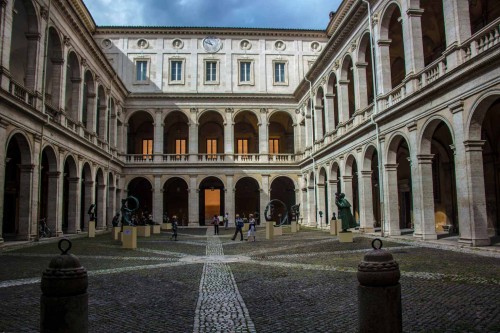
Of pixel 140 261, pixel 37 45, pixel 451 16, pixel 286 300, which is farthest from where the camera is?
pixel 37 45

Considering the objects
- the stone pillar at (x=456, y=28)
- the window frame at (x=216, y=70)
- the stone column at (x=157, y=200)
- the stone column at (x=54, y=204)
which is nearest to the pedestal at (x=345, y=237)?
the stone pillar at (x=456, y=28)

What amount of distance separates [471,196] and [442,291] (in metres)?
7.55

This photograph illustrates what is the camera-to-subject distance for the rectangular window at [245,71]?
128 ft

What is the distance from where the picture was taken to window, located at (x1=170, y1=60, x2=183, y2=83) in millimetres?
38625

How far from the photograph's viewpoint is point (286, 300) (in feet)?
23.7

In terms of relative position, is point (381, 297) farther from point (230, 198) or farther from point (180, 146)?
point (180, 146)

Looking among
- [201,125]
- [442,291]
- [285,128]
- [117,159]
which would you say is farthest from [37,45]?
[285,128]

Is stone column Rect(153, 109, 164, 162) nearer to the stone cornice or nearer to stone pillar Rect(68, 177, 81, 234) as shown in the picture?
the stone cornice

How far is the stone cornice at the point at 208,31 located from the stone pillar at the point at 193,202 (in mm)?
14312

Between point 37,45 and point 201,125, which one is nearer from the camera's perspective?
point 37,45

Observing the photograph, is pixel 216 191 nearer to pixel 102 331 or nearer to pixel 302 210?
pixel 302 210

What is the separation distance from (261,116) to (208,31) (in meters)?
10.0

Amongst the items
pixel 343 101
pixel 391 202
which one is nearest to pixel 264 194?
pixel 343 101

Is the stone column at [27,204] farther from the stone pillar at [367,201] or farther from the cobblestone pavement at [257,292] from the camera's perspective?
the stone pillar at [367,201]
